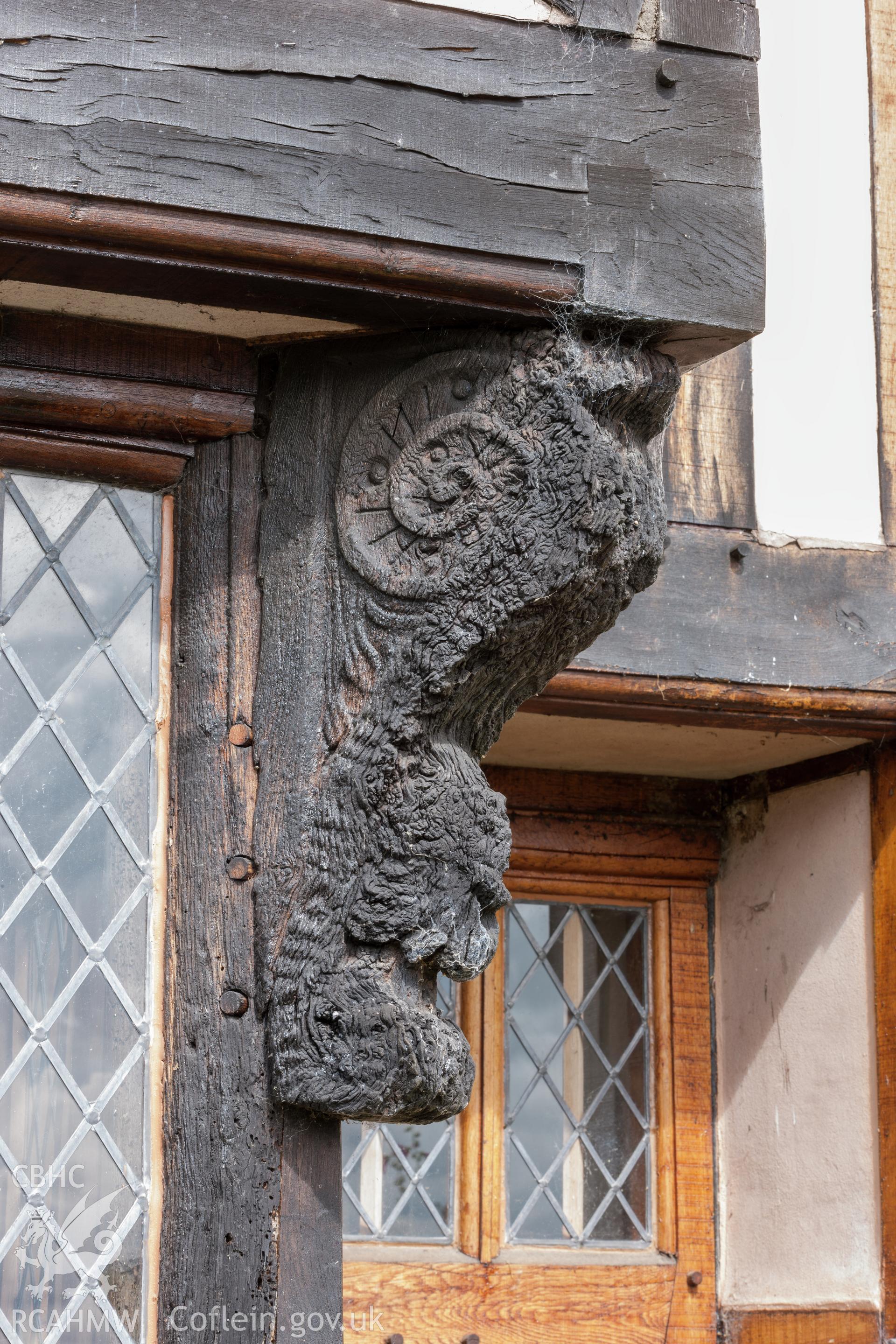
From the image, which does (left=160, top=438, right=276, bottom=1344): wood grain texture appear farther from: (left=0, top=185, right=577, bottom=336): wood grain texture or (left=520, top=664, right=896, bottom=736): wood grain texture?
(left=520, top=664, right=896, bottom=736): wood grain texture

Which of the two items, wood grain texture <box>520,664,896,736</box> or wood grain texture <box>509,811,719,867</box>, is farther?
wood grain texture <box>509,811,719,867</box>

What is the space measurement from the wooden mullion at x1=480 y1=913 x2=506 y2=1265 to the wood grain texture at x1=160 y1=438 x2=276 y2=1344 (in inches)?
55.3

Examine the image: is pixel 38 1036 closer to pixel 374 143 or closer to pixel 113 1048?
pixel 113 1048

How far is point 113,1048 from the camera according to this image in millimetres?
2016

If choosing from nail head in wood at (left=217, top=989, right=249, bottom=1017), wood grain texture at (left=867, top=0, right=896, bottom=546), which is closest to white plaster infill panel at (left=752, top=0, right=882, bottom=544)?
wood grain texture at (left=867, top=0, right=896, bottom=546)

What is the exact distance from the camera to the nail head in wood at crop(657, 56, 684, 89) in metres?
2.09

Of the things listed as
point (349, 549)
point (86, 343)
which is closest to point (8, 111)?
point (86, 343)

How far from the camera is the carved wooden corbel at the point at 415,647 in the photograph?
6.52ft

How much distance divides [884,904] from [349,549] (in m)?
1.61

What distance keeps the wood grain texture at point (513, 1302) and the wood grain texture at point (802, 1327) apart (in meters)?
0.15

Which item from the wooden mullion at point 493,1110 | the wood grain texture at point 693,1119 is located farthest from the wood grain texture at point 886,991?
the wooden mullion at point 493,1110

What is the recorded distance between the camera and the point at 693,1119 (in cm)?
350

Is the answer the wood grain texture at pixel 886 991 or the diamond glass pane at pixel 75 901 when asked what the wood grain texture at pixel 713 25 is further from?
the wood grain texture at pixel 886 991

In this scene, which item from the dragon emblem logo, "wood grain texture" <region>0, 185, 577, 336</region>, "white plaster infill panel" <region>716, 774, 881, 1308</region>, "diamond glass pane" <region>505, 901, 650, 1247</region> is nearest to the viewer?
"wood grain texture" <region>0, 185, 577, 336</region>
